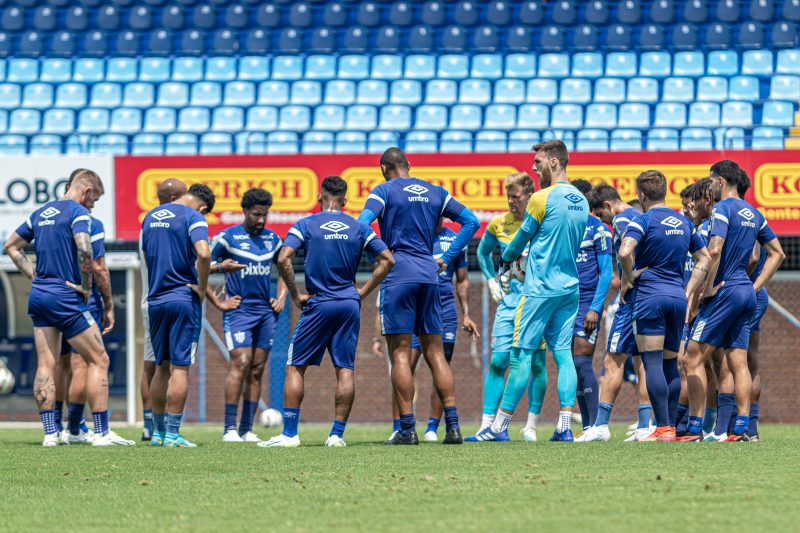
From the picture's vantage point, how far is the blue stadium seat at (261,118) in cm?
1870

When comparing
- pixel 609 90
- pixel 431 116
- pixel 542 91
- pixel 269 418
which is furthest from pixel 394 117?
pixel 269 418

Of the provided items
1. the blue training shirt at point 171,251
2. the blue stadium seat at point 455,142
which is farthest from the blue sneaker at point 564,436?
the blue stadium seat at point 455,142

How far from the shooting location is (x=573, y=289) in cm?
873

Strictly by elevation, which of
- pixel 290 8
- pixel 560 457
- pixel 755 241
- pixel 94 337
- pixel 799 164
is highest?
pixel 290 8

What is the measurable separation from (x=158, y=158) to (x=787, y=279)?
8.18 metres

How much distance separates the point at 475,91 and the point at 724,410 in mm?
11137

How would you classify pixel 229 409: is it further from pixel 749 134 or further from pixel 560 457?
pixel 749 134

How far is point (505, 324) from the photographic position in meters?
9.52

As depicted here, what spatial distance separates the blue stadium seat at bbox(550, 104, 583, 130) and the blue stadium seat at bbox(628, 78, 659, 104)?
1.03m

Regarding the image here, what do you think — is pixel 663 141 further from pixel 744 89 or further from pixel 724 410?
pixel 724 410

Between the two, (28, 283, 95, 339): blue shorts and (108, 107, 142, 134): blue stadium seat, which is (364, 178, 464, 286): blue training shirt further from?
(108, 107, 142, 134): blue stadium seat

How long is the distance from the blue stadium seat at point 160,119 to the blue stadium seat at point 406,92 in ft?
11.3

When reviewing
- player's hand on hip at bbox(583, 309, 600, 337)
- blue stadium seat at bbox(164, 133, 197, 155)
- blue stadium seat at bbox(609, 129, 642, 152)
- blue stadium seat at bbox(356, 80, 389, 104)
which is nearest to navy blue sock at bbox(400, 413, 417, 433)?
player's hand on hip at bbox(583, 309, 600, 337)

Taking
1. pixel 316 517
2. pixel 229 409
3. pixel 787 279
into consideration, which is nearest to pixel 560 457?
pixel 316 517
